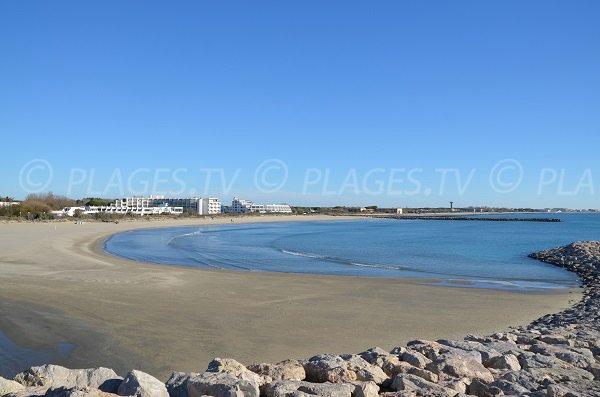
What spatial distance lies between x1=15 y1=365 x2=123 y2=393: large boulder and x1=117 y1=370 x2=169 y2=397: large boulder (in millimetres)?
258

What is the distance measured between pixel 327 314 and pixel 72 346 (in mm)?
5511

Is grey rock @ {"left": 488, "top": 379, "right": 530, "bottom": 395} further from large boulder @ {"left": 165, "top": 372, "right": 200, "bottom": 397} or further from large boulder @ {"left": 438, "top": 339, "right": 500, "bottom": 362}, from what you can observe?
large boulder @ {"left": 165, "top": 372, "right": 200, "bottom": 397}

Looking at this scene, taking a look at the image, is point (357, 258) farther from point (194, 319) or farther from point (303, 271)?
point (194, 319)

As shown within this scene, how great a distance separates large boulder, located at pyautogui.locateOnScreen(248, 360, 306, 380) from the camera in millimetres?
5414

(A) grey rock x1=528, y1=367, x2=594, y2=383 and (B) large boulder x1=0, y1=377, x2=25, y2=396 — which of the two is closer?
(B) large boulder x1=0, y1=377, x2=25, y2=396

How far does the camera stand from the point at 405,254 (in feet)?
105

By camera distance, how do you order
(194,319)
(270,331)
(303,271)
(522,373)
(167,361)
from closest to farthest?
(522,373)
(167,361)
(270,331)
(194,319)
(303,271)

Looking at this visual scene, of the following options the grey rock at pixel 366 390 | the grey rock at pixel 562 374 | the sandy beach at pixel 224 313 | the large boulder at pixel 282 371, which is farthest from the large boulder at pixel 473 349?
the large boulder at pixel 282 371

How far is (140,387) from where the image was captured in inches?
175

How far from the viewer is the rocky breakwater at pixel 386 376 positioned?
4629 millimetres

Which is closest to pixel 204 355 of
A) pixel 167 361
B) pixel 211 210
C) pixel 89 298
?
pixel 167 361

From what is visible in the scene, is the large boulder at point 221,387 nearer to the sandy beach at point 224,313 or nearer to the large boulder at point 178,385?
the large boulder at point 178,385

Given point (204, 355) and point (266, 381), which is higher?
point (266, 381)

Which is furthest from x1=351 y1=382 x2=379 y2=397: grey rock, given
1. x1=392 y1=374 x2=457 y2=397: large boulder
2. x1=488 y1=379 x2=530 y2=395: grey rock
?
x1=488 y1=379 x2=530 y2=395: grey rock
